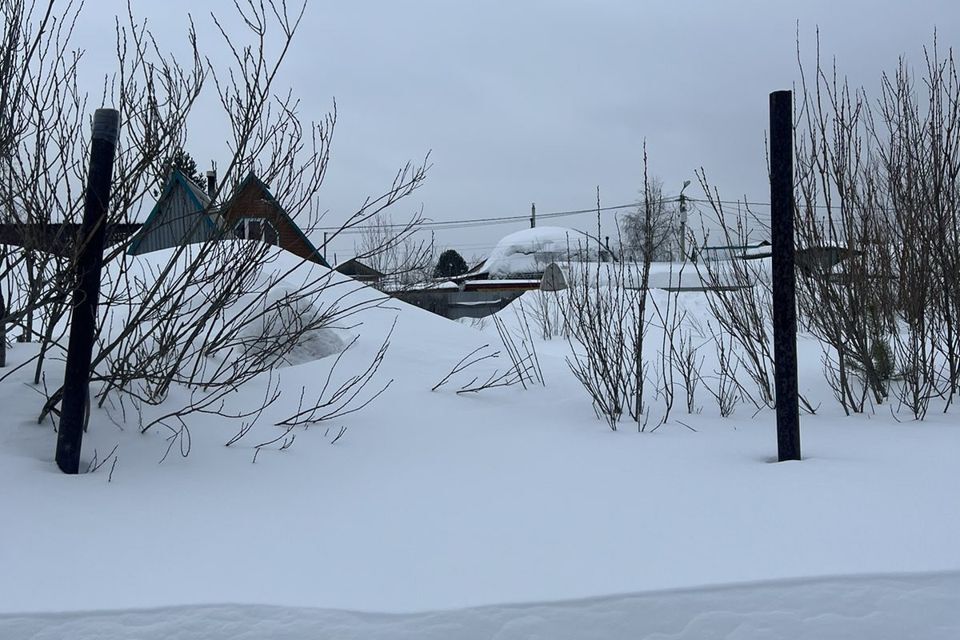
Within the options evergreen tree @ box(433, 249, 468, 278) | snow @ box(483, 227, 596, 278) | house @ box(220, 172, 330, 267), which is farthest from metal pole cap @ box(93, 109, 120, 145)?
evergreen tree @ box(433, 249, 468, 278)

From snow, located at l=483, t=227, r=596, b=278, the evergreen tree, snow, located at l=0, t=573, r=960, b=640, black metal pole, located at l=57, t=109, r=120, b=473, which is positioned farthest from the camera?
the evergreen tree

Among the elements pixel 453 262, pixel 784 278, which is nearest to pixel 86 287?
pixel 784 278

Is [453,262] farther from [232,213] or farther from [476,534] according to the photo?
[476,534]

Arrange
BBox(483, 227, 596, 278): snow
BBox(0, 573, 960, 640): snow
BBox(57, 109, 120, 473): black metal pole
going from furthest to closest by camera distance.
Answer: BBox(483, 227, 596, 278): snow → BBox(57, 109, 120, 473): black metal pole → BBox(0, 573, 960, 640): snow

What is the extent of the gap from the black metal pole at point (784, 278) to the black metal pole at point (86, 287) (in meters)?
2.90

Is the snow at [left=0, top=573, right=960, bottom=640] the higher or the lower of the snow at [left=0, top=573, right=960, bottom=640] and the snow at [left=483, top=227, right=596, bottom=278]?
the lower

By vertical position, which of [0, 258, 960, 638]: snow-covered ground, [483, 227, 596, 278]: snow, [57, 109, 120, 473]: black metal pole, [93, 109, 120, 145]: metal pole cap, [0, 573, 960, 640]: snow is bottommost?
[0, 573, 960, 640]: snow

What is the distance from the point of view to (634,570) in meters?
2.49

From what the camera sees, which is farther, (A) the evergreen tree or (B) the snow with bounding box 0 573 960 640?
(A) the evergreen tree

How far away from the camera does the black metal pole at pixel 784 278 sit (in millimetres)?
3600

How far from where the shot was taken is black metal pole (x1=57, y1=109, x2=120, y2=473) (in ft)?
10.2

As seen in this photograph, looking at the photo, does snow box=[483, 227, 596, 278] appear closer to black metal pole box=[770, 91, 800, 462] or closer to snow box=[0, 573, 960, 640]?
black metal pole box=[770, 91, 800, 462]

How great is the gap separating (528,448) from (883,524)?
1.78 metres

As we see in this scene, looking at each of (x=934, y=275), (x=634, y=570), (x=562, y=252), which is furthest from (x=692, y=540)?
(x=562, y=252)
